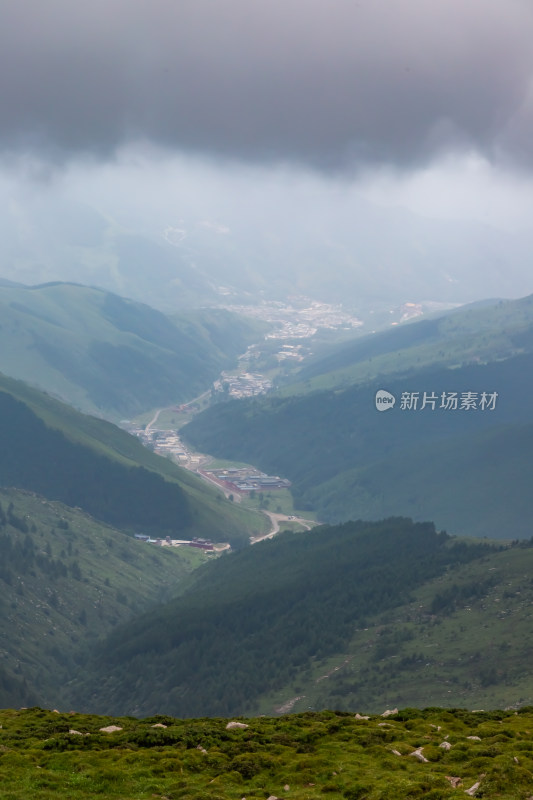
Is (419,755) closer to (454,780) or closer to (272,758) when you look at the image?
(454,780)

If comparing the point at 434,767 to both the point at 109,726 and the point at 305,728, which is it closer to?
the point at 305,728

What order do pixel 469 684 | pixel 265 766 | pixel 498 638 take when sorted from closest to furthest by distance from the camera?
pixel 265 766 < pixel 469 684 < pixel 498 638

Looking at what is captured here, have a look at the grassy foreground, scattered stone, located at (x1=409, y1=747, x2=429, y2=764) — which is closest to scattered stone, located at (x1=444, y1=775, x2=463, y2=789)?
the grassy foreground

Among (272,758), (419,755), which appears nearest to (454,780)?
(419,755)

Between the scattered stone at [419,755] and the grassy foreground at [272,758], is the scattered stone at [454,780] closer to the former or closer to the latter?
the grassy foreground at [272,758]

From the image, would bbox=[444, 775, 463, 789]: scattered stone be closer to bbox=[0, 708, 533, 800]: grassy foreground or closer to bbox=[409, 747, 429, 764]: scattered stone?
bbox=[0, 708, 533, 800]: grassy foreground

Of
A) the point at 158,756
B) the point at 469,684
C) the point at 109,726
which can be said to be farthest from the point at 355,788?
the point at 469,684

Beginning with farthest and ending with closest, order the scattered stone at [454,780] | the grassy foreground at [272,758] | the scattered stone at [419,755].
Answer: the scattered stone at [419,755], the scattered stone at [454,780], the grassy foreground at [272,758]

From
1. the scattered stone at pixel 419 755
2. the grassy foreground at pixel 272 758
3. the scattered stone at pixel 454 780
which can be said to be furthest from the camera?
the scattered stone at pixel 419 755

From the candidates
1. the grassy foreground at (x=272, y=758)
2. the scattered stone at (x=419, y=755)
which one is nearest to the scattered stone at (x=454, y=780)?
the grassy foreground at (x=272, y=758)
